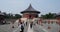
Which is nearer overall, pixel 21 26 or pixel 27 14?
pixel 21 26

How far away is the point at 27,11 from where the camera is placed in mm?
41156

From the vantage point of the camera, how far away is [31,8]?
140ft

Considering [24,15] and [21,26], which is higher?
[21,26]

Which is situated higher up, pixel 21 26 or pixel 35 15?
pixel 21 26

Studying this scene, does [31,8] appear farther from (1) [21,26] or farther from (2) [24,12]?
(1) [21,26]

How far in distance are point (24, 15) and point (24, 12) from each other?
41.5 inches

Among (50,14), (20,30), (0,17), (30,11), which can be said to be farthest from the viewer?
(50,14)

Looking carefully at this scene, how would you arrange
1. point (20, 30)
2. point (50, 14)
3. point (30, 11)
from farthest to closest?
point (50, 14)
point (30, 11)
point (20, 30)

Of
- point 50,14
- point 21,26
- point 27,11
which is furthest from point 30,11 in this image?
point 21,26

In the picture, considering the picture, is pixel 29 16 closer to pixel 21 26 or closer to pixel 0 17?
pixel 0 17

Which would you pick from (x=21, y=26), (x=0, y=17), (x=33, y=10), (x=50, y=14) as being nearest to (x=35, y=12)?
(x=33, y=10)

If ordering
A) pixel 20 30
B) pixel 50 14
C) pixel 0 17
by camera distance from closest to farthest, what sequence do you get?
pixel 20 30
pixel 0 17
pixel 50 14

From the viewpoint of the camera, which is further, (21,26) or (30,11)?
(30,11)

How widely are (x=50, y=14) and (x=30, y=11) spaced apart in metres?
11.5
